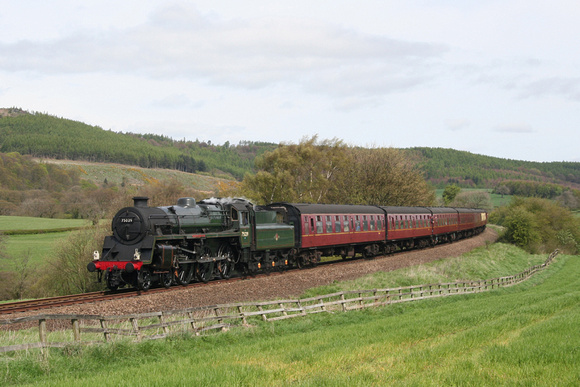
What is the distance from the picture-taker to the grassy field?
28.4 feet

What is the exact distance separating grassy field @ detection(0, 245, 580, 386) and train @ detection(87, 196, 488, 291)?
664 centimetres

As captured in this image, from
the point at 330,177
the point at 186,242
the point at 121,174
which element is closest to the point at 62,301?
the point at 186,242

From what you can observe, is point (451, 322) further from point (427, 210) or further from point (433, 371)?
point (427, 210)

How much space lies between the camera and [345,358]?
1062 cm

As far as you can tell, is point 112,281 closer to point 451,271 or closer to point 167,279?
point 167,279

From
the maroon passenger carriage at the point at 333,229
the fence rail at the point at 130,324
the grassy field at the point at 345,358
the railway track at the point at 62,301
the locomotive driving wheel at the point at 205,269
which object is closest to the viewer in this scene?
the grassy field at the point at 345,358

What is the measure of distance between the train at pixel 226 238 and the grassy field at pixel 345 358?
6.64 meters

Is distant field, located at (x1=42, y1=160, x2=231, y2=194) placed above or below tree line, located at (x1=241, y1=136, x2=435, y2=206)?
above

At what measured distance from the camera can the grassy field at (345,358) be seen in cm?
866

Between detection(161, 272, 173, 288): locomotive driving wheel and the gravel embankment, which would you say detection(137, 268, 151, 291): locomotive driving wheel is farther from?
the gravel embankment

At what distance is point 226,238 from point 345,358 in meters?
15.1

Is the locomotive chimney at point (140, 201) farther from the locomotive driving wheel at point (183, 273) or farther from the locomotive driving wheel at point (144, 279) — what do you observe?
the locomotive driving wheel at point (183, 273)

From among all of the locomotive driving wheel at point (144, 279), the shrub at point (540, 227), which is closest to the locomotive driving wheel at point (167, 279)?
the locomotive driving wheel at point (144, 279)

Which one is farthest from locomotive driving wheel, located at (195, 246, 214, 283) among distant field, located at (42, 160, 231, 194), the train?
distant field, located at (42, 160, 231, 194)
